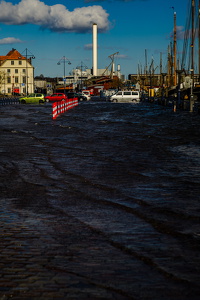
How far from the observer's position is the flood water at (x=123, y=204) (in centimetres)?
477

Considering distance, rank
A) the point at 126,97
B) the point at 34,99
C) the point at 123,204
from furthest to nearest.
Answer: the point at 126,97 → the point at 34,99 → the point at 123,204

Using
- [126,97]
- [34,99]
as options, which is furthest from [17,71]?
[126,97]

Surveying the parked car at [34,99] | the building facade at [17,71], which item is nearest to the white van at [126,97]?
the parked car at [34,99]

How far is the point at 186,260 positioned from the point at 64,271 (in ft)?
4.18

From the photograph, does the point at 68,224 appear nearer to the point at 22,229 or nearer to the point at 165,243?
the point at 22,229

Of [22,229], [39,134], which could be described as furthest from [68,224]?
[39,134]

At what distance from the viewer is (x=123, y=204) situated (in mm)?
8125

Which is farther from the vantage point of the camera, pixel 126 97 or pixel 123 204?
pixel 126 97

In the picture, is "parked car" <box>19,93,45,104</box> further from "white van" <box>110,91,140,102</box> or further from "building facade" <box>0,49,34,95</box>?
"building facade" <box>0,49,34,95</box>

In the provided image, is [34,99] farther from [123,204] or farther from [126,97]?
[123,204]

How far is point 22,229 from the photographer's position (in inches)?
256

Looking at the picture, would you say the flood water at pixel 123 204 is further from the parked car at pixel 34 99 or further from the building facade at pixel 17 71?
the building facade at pixel 17 71

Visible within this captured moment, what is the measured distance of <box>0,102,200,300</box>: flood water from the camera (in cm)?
477

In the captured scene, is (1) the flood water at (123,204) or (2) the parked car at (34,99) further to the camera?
(2) the parked car at (34,99)
